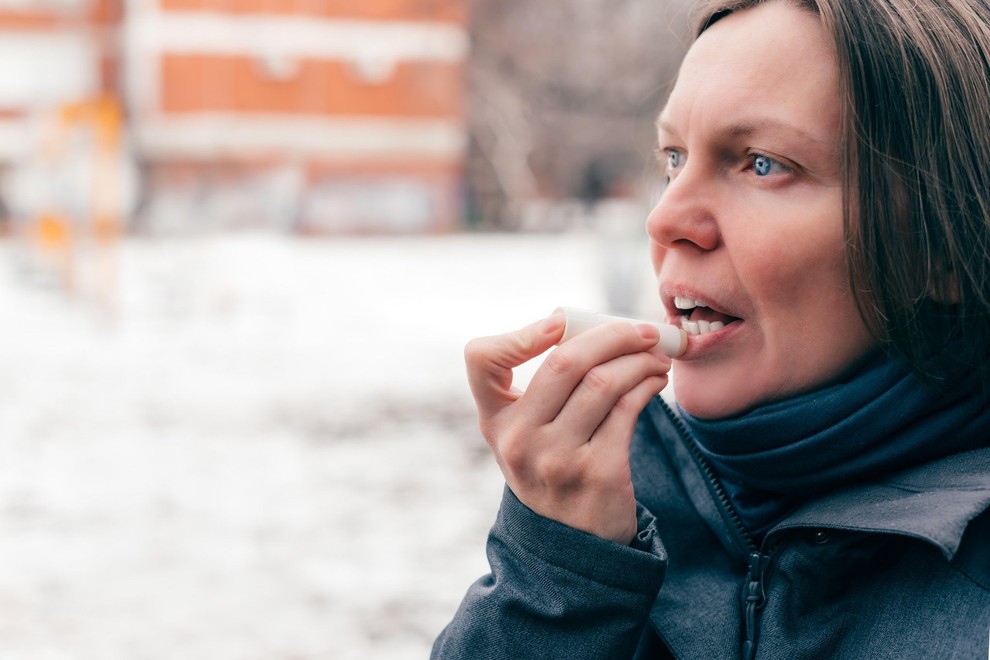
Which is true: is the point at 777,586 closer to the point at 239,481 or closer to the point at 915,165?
the point at 915,165

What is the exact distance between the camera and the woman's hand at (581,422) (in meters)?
1.12

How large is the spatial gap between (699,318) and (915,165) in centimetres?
27

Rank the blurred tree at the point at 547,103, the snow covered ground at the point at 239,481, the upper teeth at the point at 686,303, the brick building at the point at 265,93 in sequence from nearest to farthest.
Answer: the upper teeth at the point at 686,303, the snow covered ground at the point at 239,481, the blurred tree at the point at 547,103, the brick building at the point at 265,93

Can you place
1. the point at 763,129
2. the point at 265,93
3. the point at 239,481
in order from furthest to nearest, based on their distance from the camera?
the point at 265,93, the point at 239,481, the point at 763,129

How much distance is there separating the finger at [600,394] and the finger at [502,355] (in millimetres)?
66

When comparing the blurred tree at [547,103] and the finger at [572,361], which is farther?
the blurred tree at [547,103]

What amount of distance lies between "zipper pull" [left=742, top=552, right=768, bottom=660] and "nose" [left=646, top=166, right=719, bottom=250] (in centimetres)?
33

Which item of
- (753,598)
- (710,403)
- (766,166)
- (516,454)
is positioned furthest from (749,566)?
(766,166)

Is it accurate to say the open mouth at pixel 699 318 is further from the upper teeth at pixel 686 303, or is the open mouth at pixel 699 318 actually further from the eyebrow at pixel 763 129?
the eyebrow at pixel 763 129

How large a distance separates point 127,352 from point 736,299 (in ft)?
32.2

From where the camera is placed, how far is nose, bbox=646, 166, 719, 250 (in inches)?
46.4

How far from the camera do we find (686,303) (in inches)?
48.2

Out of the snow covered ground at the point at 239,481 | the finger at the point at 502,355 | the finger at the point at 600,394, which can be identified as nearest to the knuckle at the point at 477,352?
the finger at the point at 502,355

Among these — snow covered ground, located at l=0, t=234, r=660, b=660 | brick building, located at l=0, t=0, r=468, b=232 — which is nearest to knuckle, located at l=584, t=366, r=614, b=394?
snow covered ground, located at l=0, t=234, r=660, b=660
